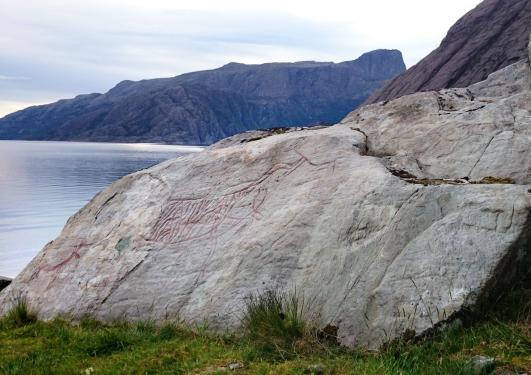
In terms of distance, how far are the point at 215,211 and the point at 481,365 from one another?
6.82 meters

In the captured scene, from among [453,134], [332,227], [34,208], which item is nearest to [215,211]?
[332,227]

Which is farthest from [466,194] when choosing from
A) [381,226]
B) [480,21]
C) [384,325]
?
[480,21]

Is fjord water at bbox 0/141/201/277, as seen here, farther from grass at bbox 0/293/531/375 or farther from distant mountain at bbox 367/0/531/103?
distant mountain at bbox 367/0/531/103

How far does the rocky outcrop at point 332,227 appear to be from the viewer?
8219 mm

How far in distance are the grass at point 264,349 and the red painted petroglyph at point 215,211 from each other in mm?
2390

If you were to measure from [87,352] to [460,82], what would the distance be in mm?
118325

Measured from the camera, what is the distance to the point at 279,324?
324 inches

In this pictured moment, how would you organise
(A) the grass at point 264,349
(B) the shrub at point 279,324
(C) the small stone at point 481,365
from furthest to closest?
(B) the shrub at point 279,324 < (A) the grass at point 264,349 < (C) the small stone at point 481,365

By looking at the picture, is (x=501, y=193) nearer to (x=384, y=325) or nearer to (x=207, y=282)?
(x=384, y=325)

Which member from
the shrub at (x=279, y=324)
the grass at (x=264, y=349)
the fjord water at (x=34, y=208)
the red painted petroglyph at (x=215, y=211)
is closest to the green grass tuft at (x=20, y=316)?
the grass at (x=264, y=349)

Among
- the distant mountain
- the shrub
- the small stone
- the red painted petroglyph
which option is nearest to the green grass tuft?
the red painted petroglyph

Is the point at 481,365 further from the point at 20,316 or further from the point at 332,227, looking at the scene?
the point at 20,316

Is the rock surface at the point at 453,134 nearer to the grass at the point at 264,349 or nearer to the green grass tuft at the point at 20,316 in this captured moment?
the grass at the point at 264,349

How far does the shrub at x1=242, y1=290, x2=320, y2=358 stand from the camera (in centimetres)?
795
